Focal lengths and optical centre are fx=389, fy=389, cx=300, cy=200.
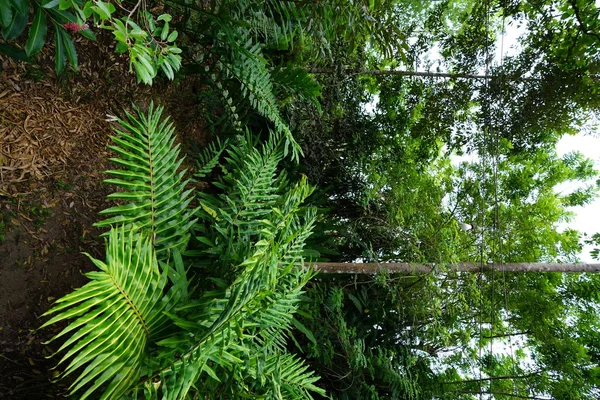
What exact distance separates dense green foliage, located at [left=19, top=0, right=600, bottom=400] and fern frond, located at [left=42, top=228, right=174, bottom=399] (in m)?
0.32

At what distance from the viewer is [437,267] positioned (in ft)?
9.56

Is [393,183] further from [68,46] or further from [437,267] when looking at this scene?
[68,46]

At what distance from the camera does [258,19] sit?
236cm

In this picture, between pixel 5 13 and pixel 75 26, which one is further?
pixel 75 26

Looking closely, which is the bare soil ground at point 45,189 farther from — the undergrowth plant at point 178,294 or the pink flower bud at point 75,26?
the pink flower bud at point 75,26

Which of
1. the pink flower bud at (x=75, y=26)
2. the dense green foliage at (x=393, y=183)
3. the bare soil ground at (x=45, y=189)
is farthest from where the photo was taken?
the dense green foliage at (x=393, y=183)

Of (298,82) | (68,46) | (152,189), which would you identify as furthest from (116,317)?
(298,82)

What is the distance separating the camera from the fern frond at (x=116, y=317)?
1188 mm

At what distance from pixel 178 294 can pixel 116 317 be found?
37cm

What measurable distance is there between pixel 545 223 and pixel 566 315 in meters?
0.85

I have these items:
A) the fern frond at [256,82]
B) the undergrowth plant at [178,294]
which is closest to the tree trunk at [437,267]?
the undergrowth plant at [178,294]

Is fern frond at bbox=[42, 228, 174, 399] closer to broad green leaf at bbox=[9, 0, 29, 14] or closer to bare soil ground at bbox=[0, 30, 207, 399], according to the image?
broad green leaf at bbox=[9, 0, 29, 14]

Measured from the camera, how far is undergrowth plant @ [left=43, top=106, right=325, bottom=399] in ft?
4.24

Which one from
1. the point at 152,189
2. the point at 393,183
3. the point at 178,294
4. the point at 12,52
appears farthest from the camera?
the point at 393,183
